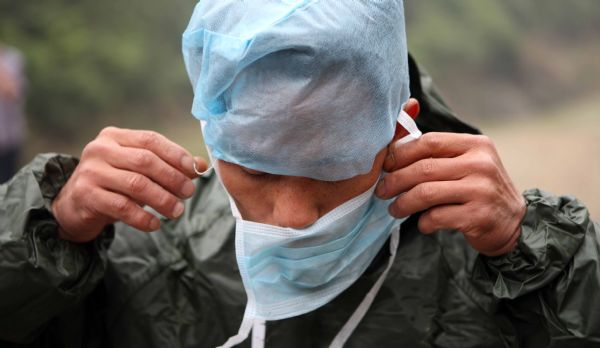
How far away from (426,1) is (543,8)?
108 inches

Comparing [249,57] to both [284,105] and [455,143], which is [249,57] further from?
[455,143]

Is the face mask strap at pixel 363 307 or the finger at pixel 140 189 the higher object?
the finger at pixel 140 189

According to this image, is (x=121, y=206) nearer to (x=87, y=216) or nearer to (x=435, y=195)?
(x=87, y=216)

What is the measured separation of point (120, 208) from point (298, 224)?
1.63 feet

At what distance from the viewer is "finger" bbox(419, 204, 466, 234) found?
188cm

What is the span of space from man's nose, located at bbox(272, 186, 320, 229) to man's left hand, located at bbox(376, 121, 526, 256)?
21cm

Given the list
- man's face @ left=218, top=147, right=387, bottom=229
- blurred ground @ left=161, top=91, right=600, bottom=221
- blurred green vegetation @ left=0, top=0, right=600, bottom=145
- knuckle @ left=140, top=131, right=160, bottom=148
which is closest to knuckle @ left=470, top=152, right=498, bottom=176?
man's face @ left=218, top=147, right=387, bottom=229

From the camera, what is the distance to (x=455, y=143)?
6.26 ft

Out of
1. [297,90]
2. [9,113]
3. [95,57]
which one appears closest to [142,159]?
[297,90]

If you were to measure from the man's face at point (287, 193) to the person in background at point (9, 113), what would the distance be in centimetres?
631

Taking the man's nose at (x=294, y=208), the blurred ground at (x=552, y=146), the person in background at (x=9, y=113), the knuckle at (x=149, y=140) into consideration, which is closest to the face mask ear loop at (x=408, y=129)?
the man's nose at (x=294, y=208)

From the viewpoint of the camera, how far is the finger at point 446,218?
1.88 meters

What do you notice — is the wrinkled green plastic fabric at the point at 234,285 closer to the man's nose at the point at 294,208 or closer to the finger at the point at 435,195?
the finger at the point at 435,195

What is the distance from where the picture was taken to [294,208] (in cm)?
183
